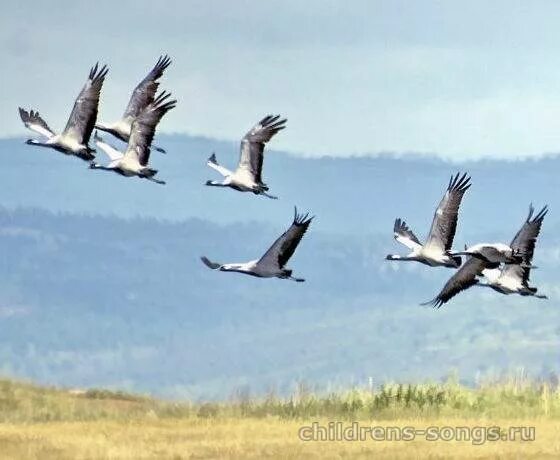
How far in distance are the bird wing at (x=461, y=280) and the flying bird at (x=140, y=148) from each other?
460cm

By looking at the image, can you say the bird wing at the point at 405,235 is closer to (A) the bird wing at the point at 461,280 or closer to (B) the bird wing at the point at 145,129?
(A) the bird wing at the point at 461,280

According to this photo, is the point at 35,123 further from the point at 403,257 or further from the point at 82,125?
the point at 403,257

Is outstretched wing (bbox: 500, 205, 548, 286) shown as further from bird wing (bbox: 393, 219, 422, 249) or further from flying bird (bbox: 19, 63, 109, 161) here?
flying bird (bbox: 19, 63, 109, 161)

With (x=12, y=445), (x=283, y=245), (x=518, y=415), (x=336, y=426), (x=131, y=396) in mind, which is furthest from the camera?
(x=131, y=396)

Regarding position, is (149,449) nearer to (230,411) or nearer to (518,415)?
(230,411)

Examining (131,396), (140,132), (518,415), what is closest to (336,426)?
(518,415)

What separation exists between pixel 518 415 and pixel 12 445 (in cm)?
880

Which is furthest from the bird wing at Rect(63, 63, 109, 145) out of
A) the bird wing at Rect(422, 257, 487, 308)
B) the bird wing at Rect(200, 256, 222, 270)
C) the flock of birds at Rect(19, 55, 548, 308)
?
the bird wing at Rect(422, 257, 487, 308)

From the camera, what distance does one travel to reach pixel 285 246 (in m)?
19.9

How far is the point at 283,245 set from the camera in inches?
784

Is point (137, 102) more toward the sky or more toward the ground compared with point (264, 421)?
more toward the sky

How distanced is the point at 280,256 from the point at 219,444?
10.0 ft

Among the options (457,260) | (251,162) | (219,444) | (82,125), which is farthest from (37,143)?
(457,260)

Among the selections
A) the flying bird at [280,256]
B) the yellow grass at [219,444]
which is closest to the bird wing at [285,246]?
the flying bird at [280,256]
